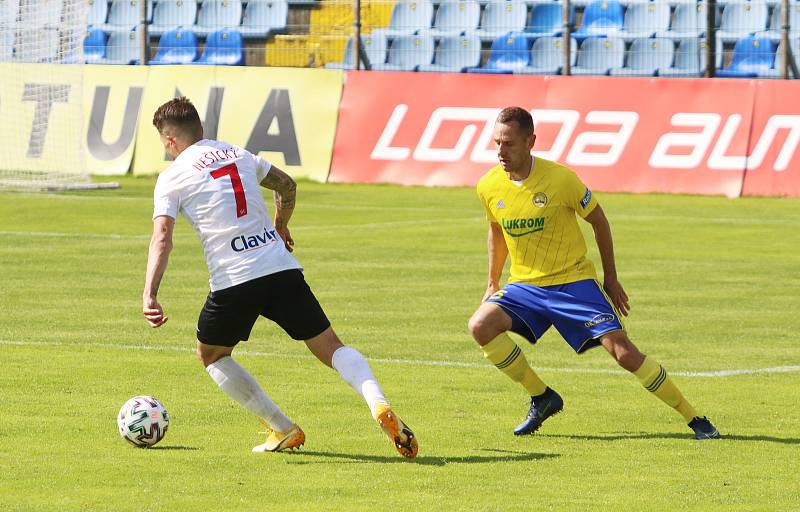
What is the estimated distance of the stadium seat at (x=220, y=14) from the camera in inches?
1231

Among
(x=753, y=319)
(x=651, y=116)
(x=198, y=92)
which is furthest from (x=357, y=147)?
(x=753, y=319)

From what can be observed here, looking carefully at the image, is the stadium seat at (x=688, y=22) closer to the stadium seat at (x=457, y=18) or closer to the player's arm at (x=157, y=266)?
the stadium seat at (x=457, y=18)

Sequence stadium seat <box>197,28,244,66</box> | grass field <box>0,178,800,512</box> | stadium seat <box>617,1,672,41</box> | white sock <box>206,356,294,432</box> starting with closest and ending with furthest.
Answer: grass field <box>0,178,800,512</box> < white sock <box>206,356,294,432</box> < stadium seat <box>617,1,672,41</box> < stadium seat <box>197,28,244,66</box>

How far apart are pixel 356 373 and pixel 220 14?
78.7ft

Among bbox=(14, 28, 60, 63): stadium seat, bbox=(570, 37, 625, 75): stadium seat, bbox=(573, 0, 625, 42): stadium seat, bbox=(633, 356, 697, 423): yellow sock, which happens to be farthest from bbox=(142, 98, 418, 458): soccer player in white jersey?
bbox=(573, 0, 625, 42): stadium seat

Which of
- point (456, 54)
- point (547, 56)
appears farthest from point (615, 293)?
point (456, 54)

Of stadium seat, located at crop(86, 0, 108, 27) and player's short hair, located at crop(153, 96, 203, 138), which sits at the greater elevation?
player's short hair, located at crop(153, 96, 203, 138)

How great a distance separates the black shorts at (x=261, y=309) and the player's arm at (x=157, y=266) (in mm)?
396

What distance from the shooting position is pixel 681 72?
27.1 metres

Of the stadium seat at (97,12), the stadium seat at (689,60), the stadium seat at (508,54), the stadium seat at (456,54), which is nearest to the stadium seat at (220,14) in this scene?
the stadium seat at (97,12)

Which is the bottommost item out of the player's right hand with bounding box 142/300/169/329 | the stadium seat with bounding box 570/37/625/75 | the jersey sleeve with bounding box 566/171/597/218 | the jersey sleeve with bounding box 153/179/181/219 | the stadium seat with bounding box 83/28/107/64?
the stadium seat with bounding box 83/28/107/64

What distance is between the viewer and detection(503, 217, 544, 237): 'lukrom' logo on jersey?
9.00m

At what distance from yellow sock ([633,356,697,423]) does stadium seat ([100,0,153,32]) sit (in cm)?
2449

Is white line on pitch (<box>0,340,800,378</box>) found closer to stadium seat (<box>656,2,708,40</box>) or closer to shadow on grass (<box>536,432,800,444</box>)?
shadow on grass (<box>536,432,800,444</box>)
